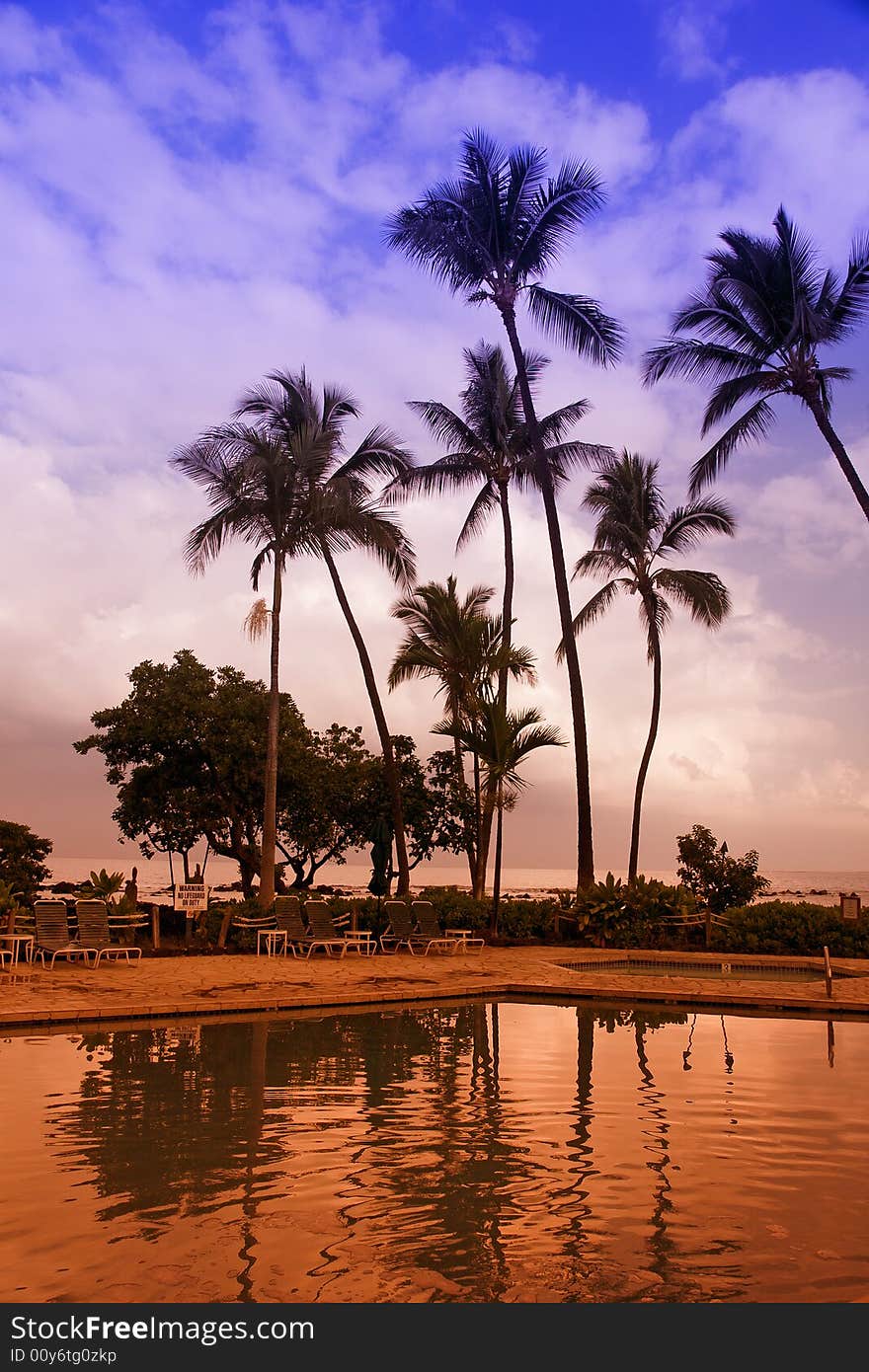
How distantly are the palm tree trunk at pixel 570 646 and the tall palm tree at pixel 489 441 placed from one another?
3.68 m

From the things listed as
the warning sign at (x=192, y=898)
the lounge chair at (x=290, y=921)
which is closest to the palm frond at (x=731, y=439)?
the lounge chair at (x=290, y=921)

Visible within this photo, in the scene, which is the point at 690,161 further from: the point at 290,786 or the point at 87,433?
the point at 290,786

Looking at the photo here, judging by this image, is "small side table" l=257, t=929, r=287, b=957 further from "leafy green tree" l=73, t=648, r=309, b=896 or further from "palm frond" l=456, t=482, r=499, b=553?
"palm frond" l=456, t=482, r=499, b=553

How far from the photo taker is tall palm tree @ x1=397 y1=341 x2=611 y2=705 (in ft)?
87.7

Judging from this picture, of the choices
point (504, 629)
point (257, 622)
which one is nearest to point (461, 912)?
point (504, 629)

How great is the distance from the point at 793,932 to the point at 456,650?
394 inches

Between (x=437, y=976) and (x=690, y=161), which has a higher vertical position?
(x=690, y=161)

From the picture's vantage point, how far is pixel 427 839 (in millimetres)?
29000

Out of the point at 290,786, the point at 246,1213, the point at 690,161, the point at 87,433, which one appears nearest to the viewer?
the point at 246,1213

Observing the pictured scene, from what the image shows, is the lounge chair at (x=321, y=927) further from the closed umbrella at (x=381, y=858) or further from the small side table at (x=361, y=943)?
the closed umbrella at (x=381, y=858)

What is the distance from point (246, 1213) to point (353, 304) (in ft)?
49.6

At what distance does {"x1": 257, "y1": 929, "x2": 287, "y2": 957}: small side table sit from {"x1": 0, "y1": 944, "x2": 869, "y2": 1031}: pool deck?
21.1 inches

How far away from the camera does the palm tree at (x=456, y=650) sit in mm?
22688
